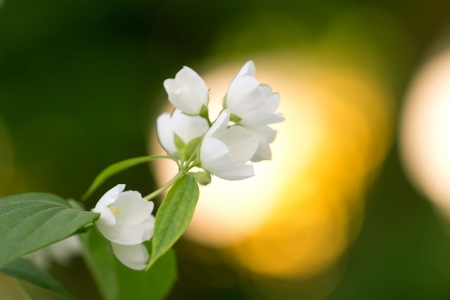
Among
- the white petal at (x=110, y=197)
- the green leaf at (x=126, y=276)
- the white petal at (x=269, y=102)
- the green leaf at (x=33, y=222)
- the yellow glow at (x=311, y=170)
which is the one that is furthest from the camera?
the yellow glow at (x=311, y=170)

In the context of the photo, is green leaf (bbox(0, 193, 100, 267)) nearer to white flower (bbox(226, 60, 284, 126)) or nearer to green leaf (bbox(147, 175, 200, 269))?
green leaf (bbox(147, 175, 200, 269))

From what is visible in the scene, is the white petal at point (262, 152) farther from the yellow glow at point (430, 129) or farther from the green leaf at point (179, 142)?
the yellow glow at point (430, 129)

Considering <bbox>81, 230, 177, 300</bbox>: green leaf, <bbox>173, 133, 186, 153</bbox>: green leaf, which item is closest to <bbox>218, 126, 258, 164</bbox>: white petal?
<bbox>173, 133, 186, 153</bbox>: green leaf

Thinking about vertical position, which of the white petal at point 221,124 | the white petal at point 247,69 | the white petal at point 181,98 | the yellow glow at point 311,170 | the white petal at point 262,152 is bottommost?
the yellow glow at point 311,170

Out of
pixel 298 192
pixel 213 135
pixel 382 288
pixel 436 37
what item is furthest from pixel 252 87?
pixel 436 37

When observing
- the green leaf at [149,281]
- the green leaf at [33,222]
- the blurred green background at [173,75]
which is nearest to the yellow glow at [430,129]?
the blurred green background at [173,75]

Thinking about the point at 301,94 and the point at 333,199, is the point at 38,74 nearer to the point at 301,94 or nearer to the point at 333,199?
the point at 301,94
